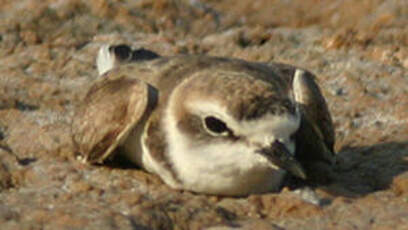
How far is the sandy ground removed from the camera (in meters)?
5.34

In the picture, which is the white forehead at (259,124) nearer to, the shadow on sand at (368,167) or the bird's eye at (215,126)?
the bird's eye at (215,126)

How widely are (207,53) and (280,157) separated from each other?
351cm

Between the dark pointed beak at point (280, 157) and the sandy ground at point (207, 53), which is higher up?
the dark pointed beak at point (280, 157)

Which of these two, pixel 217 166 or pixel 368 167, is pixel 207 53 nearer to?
pixel 368 167

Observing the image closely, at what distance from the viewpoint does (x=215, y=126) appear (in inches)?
212

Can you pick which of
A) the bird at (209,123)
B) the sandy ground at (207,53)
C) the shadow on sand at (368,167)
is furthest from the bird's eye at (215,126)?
the shadow on sand at (368,167)

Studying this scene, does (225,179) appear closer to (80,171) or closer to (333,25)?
(80,171)

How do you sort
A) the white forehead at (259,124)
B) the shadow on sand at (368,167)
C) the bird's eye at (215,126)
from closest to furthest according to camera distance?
the white forehead at (259,124)
the bird's eye at (215,126)
the shadow on sand at (368,167)

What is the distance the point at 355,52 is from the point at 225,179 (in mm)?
3489

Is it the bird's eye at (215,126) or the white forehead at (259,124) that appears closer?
the white forehead at (259,124)

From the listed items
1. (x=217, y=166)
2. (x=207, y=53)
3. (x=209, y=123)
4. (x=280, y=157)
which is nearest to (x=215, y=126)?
(x=209, y=123)

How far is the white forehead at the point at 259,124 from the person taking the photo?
525 cm

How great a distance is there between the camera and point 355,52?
860cm

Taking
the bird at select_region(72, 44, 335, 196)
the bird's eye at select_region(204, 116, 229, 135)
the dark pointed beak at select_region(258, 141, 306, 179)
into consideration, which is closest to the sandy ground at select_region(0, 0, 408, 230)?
the bird at select_region(72, 44, 335, 196)
